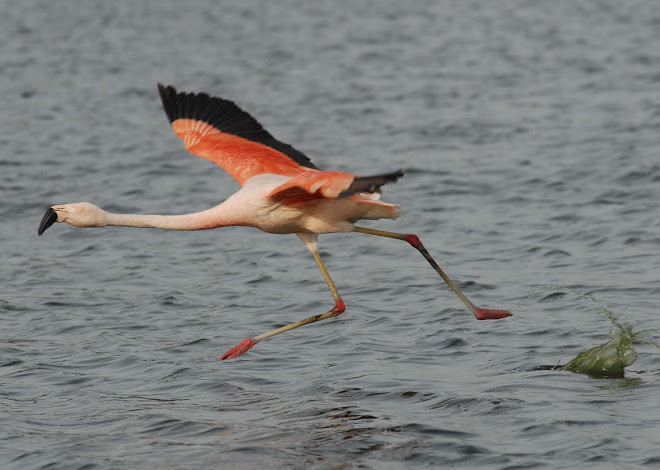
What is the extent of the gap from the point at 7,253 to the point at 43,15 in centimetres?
2210

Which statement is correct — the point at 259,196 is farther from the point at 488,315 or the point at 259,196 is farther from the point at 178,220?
the point at 488,315

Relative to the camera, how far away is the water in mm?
7957

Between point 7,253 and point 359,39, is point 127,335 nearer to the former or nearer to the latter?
point 7,253

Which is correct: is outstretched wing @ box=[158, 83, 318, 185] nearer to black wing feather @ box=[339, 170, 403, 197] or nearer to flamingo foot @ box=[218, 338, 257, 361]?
flamingo foot @ box=[218, 338, 257, 361]

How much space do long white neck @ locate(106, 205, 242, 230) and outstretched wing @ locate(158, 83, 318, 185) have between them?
917 mm

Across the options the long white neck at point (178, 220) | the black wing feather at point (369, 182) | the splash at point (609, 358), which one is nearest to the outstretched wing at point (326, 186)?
the black wing feather at point (369, 182)

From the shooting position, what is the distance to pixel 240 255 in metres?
13.5

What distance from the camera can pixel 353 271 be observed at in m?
12.6

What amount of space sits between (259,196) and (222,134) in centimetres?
149

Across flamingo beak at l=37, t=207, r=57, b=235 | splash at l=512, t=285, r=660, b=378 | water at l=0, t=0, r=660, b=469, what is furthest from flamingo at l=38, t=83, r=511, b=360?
splash at l=512, t=285, r=660, b=378

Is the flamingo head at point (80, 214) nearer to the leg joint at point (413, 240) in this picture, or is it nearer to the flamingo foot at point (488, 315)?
the leg joint at point (413, 240)

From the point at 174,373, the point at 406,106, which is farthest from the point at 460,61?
the point at 174,373

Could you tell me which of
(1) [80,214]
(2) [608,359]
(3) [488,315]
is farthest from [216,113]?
(2) [608,359]

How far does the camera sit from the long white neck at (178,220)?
917 cm
